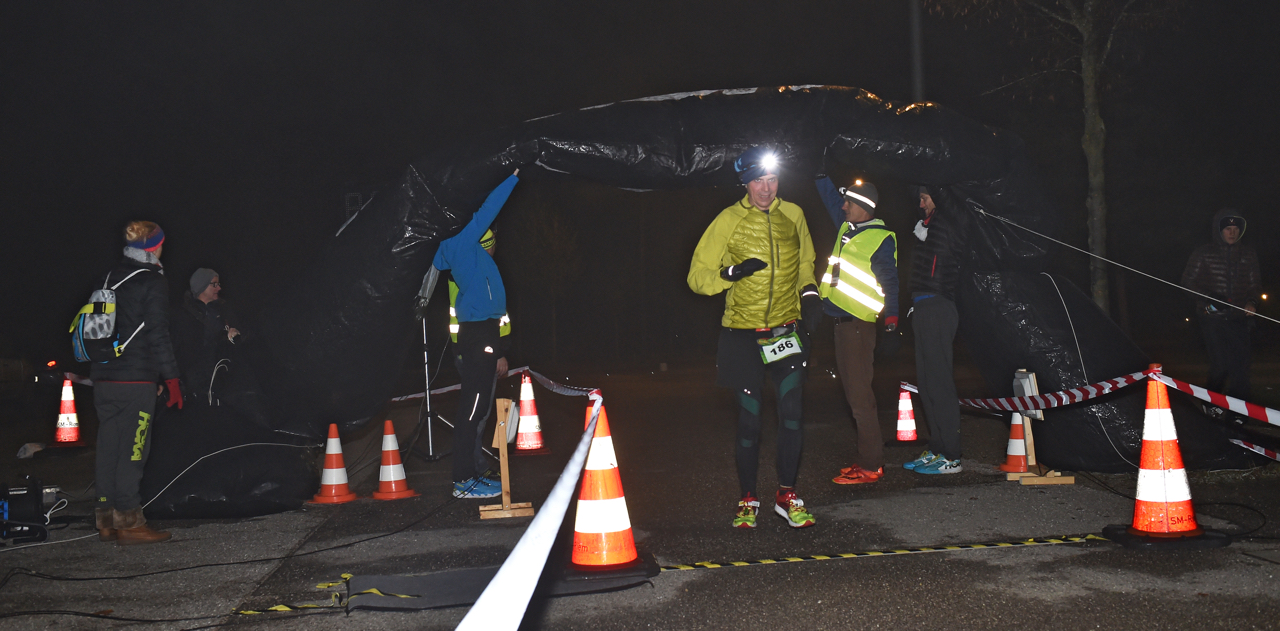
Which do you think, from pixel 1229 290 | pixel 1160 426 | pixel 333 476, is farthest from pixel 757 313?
pixel 1229 290

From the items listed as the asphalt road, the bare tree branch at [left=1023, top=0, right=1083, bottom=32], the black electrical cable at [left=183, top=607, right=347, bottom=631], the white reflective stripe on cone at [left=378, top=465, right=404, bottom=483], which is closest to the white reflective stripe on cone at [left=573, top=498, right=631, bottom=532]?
the asphalt road

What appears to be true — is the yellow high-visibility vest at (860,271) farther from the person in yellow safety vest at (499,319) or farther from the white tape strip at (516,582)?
the white tape strip at (516,582)

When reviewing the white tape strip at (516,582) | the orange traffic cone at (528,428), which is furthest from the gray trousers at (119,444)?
the white tape strip at (516,582)

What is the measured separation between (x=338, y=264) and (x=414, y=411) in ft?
18.8

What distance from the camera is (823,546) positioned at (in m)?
4.78

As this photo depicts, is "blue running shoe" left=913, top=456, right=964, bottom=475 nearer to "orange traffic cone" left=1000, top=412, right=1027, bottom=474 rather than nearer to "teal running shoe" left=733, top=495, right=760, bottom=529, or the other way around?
"orange traffic cone" left=1000, top=412, right=1027, bottom=474

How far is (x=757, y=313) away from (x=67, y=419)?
8122 mm

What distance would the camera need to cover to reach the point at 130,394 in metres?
5.57

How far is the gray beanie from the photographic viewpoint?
830 centimetres

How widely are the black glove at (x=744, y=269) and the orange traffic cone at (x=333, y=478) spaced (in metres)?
3.12

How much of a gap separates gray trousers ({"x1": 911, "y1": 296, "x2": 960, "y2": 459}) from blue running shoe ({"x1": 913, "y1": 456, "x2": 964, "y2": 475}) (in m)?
0.04

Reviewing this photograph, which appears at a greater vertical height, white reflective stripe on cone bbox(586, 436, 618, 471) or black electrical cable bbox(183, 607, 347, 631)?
white reflective stripe on cone bbox(586, 436, 618, 471)

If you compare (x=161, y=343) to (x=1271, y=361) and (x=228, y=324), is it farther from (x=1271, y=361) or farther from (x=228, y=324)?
(x=1271, y=361)

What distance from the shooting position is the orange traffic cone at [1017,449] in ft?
21.5
